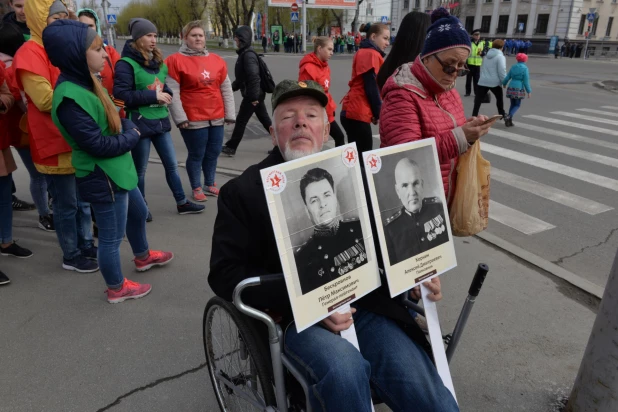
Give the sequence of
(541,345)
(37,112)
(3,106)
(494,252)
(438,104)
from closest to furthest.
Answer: (438,104) < (541,345) < (37,112) < (3,106) < (494,252)

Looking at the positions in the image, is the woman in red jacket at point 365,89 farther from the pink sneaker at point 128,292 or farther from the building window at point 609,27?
the building window at point 609,27

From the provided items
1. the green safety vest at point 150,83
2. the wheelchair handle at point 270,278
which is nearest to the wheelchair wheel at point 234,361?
the wheelchair handle at point 270,278

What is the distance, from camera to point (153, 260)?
11.9ft

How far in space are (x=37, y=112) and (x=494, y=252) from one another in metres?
3.79

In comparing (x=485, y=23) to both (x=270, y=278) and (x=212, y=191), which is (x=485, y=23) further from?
(x=270, y=278)

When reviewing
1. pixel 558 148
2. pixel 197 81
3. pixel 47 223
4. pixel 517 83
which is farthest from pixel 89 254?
pixel 517 83

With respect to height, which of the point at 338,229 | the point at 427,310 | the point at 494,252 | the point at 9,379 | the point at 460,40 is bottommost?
the point at 494,252

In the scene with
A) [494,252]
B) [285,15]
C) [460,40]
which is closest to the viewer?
[460,40]

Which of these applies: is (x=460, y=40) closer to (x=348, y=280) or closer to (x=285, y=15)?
(x=348, y=280)

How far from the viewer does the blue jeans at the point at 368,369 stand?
160 centimetres

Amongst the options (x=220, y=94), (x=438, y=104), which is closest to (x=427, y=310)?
(x=438, y=104)

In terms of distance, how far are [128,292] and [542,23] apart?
54.5 meters

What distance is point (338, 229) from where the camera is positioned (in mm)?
1580

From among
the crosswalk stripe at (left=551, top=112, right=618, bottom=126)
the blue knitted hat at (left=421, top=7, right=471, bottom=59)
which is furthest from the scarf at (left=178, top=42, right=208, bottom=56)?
the crosswalk stripe at (left=551, top=112, right=618, bottom=126)
